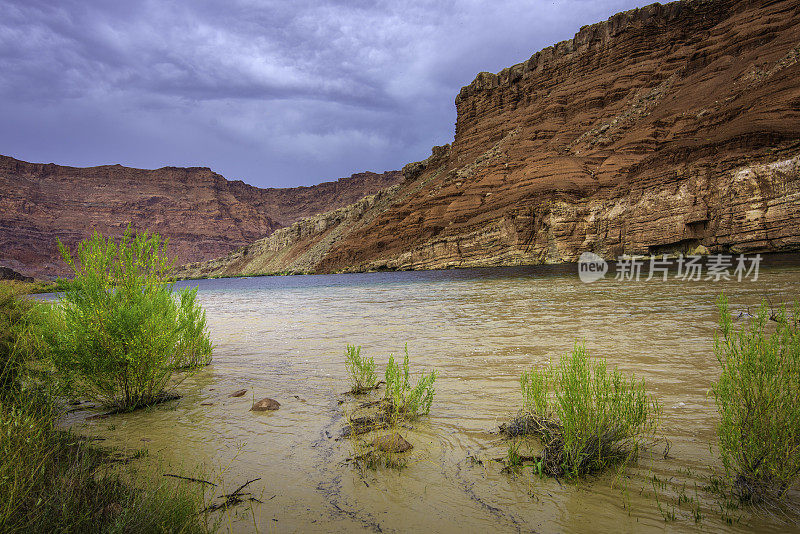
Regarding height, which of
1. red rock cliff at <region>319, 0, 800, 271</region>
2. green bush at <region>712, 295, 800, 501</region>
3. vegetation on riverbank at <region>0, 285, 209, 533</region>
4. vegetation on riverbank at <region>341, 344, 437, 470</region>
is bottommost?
vegetation on riverbank at <region>341, 344, 437, 470</region>

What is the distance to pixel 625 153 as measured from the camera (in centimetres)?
4603

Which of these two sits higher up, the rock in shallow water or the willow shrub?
the willow shrub

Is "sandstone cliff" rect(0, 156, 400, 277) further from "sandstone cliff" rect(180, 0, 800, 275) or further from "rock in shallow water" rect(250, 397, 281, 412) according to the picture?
"rock in shallow water" rect(250, 397, 281, 412)

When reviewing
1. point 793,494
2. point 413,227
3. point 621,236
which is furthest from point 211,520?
point 413,227

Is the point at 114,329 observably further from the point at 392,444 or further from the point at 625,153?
the point at 625,153

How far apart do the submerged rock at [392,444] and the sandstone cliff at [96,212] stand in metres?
151

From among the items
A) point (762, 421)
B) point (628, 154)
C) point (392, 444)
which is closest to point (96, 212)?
point (628, 154)

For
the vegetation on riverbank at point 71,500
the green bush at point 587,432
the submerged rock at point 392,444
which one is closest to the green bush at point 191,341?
the vegetation on riverbank at point 71,500

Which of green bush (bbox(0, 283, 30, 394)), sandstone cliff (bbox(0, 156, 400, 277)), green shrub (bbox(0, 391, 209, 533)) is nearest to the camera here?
green shrub (bbox(0, 391, 209, 533))

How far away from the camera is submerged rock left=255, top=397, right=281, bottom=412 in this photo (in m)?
4.28

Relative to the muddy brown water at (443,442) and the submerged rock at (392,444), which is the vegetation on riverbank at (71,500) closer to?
the muddy brown water at (443,442)

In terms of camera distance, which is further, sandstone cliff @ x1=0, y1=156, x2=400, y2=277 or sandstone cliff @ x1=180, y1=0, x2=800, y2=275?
sandstone cliff @ x1=0, y1=156, x2=400, y2=277

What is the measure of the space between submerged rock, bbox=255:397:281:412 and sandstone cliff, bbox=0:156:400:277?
5866 inches

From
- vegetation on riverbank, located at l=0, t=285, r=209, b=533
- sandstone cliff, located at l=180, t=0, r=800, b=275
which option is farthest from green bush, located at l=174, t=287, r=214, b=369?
sandstone cliff, located at l=180, t=0, r=800, b=275
